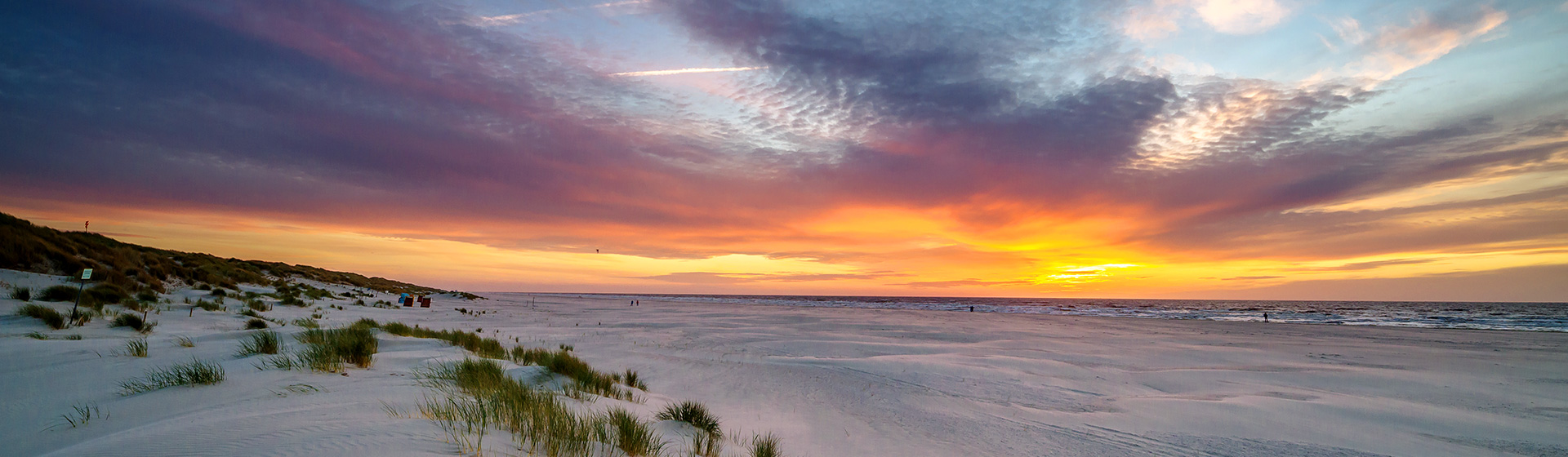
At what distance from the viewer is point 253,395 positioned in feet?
14.2

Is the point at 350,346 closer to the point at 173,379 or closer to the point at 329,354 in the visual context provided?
the point at 329,354

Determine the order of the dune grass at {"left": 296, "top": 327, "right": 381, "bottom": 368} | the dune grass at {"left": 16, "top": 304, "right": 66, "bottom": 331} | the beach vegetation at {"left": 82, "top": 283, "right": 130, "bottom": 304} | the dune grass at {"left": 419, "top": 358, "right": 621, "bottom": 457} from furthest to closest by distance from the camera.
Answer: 1. the beach vegetation at {"left": 82, "top": 283, "right": 130, "bottom": 304}
2. the dune grass at {"left": 16, "top": 304, "right": 66, "bottom": 331}
3. the dune grass at {"left": 296, "top": 327, "right": 381, "bottom": 368}
4. the dune grass at {"left": 419, "top": 358, "right": 621, "bottom": 457}

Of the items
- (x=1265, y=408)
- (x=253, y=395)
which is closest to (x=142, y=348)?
(x=253, y=395)

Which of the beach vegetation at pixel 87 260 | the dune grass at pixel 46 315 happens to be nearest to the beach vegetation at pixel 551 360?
the dune grass at pixel 46 315

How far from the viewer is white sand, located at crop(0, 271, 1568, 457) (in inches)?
140

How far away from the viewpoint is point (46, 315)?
29.1ft

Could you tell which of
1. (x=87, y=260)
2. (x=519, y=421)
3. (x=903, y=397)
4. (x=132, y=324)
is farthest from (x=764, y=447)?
(x=87, y=260)

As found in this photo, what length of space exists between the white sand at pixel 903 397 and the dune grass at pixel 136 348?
5.4 inches

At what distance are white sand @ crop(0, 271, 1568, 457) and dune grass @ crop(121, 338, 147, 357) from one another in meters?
0.14

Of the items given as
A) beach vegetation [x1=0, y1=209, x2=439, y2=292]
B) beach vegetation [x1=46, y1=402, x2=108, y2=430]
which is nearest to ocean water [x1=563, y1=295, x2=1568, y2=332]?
beach vegetation [x1=46, y1=402, x2=108, y2=430]

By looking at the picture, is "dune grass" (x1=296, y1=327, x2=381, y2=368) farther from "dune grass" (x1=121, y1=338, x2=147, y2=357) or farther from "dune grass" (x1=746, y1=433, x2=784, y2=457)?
"dune grass" (x1=746, y1=433, x2=784, y2=457)

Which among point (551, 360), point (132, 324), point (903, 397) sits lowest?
point (903, 397)

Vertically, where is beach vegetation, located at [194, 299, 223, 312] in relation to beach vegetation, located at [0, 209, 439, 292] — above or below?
below

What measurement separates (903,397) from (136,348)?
10421 millimetres
